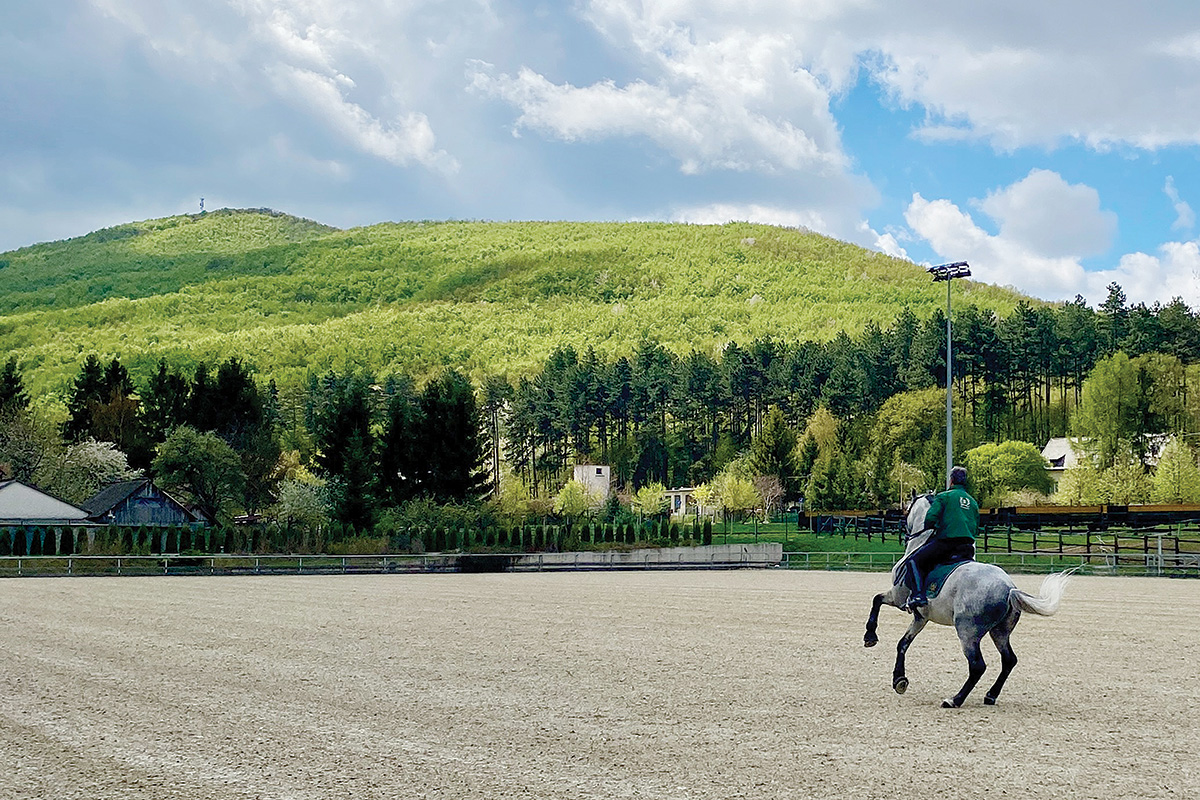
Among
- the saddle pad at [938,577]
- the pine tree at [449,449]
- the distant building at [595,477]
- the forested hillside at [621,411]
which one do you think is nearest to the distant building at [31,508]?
the forested hillside at [621,411]

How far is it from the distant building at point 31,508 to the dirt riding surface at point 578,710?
46322 mm

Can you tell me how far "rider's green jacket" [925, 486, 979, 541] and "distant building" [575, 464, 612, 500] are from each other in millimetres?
103267

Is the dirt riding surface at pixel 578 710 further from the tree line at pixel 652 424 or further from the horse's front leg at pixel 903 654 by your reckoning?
the tree line at pixel 652 424

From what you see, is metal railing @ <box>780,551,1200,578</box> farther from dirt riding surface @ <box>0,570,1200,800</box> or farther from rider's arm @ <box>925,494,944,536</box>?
rider's arm @ <box>925,494,944,536</box>

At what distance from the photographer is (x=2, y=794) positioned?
29.1ft

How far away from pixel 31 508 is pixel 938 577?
65367 mm

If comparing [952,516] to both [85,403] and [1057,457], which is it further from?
[85,403]

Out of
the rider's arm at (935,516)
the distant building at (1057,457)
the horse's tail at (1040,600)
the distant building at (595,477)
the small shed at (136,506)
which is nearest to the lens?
the horse's tail at (1040,600)

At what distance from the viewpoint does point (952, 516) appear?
41.7ft

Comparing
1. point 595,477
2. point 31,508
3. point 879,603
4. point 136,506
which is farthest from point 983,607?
point 595,477

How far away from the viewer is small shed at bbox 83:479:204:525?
Result: 71438mm

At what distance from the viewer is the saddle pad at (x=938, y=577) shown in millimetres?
12445

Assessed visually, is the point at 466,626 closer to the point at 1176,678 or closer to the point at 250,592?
the point at 1176,678

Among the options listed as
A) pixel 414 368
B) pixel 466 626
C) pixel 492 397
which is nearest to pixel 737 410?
pixel 492 397
